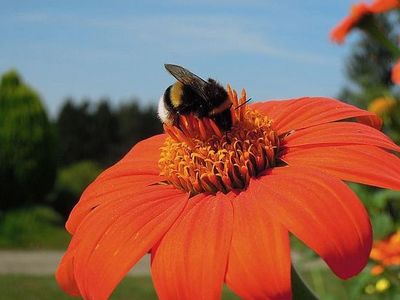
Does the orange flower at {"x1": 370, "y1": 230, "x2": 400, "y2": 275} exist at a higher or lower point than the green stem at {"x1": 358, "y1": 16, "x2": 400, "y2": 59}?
lower

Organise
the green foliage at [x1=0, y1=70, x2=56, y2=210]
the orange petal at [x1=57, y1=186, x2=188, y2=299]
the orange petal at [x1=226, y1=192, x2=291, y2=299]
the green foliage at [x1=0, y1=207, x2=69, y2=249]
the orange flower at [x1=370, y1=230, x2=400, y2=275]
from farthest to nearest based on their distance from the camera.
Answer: the green foliage at [x1=0, y1=70, x2=56, y2=210] → the green foliage at [x1=0, y1=207, x2=69, y2=249] → the orange flower at [x1=370, y1=230, x2=400, y2=275] → the orange petal at [x1=57, y1=186, x2=188, y2=299] → the orange petal at [x1=226, y1=192, x2=291, y2=299]

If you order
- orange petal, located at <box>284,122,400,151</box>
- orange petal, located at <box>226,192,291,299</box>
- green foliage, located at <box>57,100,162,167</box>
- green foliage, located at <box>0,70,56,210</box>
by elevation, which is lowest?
green foliage, located at <box>57,100,162,167</box>

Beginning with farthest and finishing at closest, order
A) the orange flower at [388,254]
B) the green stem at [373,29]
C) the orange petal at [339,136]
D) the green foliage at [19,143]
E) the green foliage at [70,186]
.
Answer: the green foliage at [70,186]
the green foliage at [19,143]
the green stem at [373,29]
the orange flower at [388,254]
the orange petal at [339,136]

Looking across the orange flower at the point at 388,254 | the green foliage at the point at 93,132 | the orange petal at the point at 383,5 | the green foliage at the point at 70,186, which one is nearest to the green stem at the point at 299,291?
the orange flower at the point at 388,254

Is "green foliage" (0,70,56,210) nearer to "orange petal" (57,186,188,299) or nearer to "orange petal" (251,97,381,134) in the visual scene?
"orange petal" (251,97,381,134)

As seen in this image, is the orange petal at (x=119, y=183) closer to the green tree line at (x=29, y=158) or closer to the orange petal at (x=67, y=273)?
the orange petal at (x=67, y=273)

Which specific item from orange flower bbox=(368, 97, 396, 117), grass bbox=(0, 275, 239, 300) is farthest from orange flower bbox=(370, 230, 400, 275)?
grass bbox=(0, 275, 239, 300)

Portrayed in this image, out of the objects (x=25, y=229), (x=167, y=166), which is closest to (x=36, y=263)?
(x=25, y=229)
